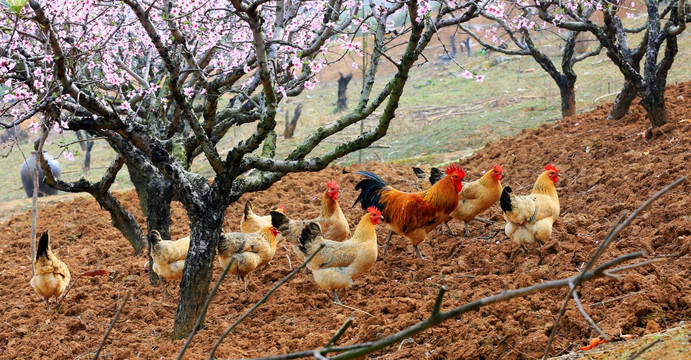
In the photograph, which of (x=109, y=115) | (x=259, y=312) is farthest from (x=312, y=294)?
(x=109, y=115)

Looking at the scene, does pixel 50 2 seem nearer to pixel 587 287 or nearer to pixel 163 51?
pixel 163 51

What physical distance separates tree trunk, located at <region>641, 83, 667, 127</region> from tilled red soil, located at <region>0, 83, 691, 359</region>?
0.22 m

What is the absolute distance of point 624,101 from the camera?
10.0 m

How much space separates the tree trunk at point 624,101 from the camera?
9742 millimetres

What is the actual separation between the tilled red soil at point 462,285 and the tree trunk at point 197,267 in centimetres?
25

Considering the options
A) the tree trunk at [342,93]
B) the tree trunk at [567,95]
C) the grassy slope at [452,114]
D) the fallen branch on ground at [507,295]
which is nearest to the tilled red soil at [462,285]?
the tree trunk at [567,95]

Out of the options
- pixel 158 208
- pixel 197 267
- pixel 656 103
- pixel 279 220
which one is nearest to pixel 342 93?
pixel 656 103

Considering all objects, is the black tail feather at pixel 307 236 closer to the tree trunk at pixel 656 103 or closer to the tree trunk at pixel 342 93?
the tree trunk at pixel 656 103

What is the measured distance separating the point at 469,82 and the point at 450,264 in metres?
19.8

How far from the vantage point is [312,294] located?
6.62m

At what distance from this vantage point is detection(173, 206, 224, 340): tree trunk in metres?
5.61

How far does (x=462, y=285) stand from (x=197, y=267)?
8.51 ft

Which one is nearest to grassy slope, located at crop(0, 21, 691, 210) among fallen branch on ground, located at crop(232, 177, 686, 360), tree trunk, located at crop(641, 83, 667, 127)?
tree trunk, located at crop(641, 83, 667, 127)

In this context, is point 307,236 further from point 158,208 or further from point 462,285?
point 158,208
